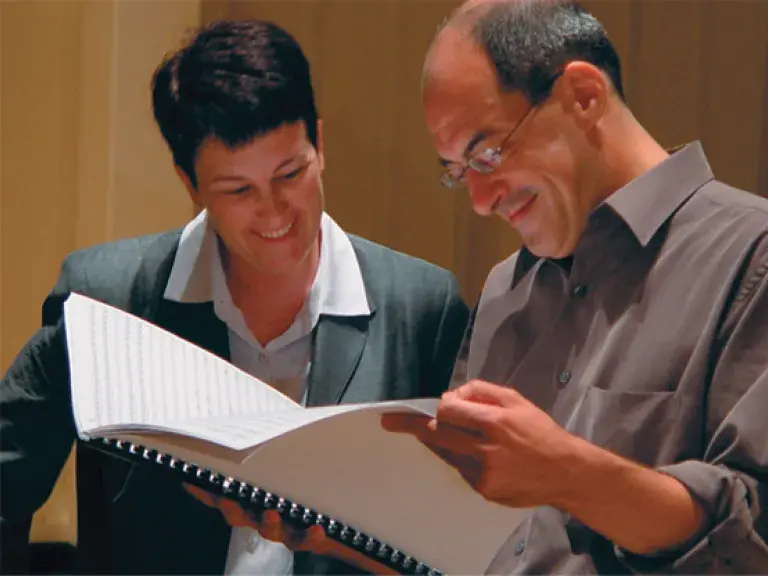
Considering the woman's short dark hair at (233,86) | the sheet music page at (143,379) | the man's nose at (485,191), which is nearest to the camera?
the sheet music page at (143,379)

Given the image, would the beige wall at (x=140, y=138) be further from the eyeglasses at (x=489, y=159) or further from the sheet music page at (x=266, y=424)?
the sheet music page at (x=266, y=424)

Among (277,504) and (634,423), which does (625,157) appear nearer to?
(634,423)

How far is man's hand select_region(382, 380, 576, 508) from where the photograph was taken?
0.56 meters

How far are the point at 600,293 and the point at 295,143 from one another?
1.07ft

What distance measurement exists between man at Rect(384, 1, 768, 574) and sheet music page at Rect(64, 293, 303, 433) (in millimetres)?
164

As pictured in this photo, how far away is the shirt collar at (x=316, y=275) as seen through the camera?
0.90 metres

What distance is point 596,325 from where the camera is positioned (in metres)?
0.72

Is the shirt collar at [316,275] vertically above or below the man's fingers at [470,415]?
below

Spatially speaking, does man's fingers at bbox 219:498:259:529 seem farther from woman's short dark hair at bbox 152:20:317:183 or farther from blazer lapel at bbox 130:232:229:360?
woman's short dark hair at bbox 152:20:317:183

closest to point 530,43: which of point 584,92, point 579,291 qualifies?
point 584,92

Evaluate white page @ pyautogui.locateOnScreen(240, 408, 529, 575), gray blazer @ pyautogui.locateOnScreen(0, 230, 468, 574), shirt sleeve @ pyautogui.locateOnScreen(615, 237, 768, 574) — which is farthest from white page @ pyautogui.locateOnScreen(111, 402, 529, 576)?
gray blazer @ pyautogui.locateOnScreen(0, 230, 468, 574)

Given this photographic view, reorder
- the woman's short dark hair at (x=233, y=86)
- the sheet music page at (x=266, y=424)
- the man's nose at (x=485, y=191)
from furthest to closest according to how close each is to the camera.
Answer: the woman's short dark hair at (x=233, y=86) < the man's nose at (x=485, y=191) < the sheet music page at (x=266, y=424)

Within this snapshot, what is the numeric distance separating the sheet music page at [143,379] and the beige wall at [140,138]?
199mm

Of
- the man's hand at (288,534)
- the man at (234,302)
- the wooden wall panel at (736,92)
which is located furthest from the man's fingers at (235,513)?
the wooden wall panel at (736,92)
